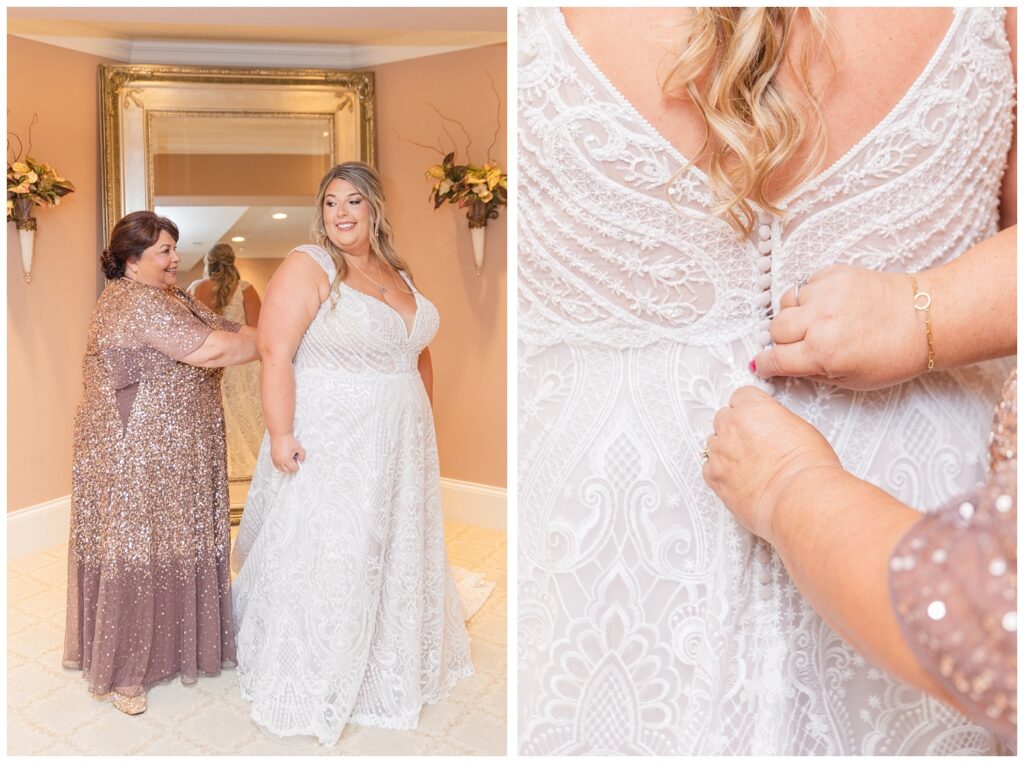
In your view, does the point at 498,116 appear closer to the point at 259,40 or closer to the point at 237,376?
the point at 259,40

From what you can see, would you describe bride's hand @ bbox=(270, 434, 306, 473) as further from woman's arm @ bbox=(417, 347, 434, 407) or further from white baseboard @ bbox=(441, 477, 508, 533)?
white baseboard @ bbox=(441, 477, 508, 533)

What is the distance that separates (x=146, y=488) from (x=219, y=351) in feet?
1.56

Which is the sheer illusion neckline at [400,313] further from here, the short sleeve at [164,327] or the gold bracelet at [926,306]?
the gold bracelet at [926,306]

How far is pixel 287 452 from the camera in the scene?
7.26ft

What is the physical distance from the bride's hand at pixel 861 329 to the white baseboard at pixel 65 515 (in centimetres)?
297

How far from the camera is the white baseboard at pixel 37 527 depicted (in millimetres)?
3586

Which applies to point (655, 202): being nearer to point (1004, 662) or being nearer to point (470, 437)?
point (1004, 662)

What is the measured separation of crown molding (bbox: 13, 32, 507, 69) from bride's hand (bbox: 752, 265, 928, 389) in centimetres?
340

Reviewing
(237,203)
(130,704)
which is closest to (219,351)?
(130,704)

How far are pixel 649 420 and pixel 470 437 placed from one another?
3.30 metres

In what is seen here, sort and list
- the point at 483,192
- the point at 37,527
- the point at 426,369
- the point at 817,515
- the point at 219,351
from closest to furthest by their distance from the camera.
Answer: the point at 817,515 → the point at 219,351 → the point at 426,369 → the point at 483,192 → the point at 37,527

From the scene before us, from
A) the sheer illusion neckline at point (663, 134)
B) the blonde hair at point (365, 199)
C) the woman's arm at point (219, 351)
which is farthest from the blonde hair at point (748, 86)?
the woman's arm at point (219, 351)

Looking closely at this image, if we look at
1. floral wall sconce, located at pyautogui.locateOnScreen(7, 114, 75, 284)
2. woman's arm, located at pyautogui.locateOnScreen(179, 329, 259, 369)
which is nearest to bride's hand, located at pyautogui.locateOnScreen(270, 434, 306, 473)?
woman's arm, located at pyautogui.locateOnScreen(179, 329, 259, 369)

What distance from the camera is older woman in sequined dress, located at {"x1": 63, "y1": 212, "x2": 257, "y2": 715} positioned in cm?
234
